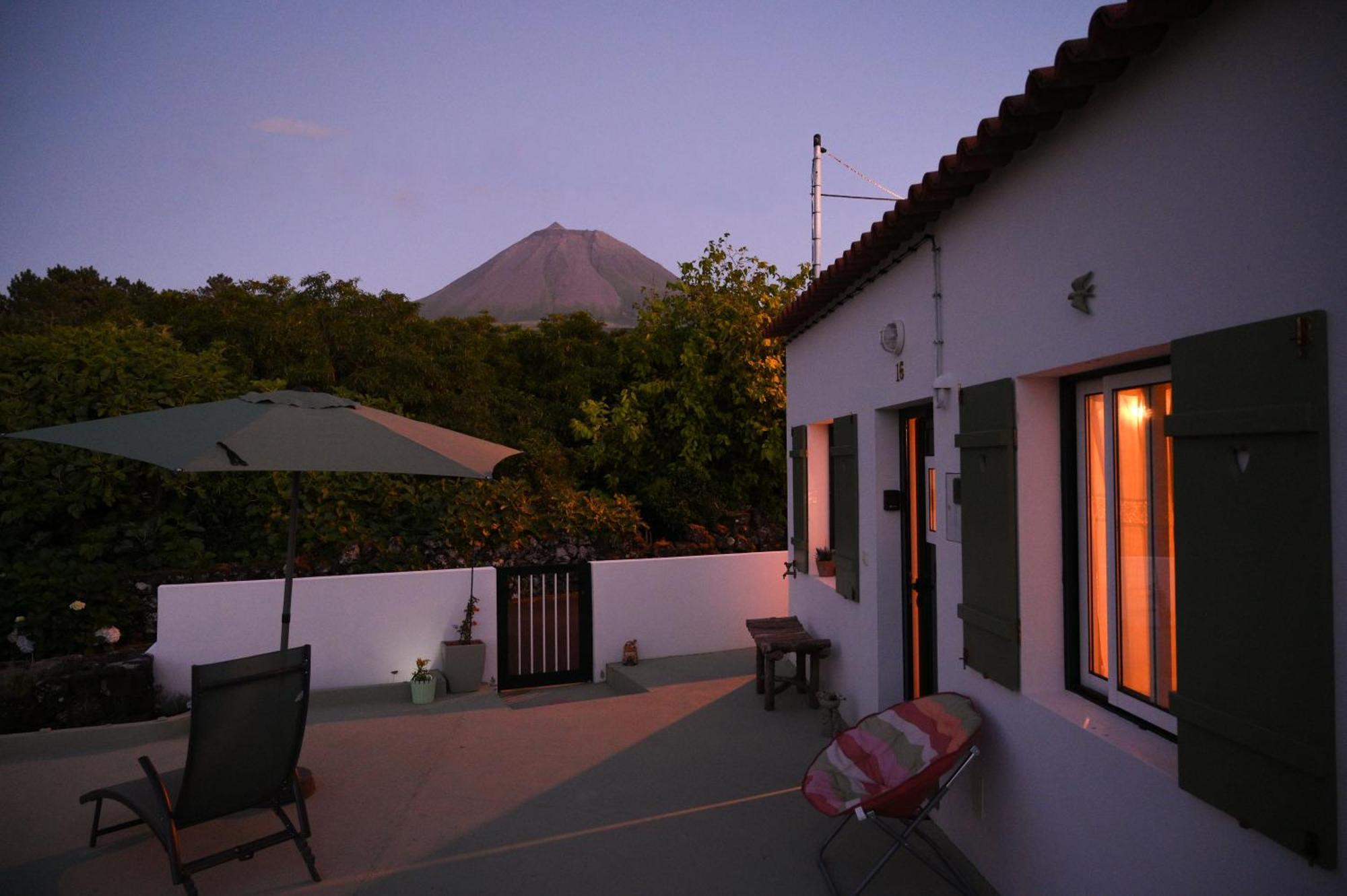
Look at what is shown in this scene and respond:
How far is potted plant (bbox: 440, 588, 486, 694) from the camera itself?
7.46 m

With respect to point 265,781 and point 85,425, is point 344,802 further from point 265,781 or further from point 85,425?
point 85,425

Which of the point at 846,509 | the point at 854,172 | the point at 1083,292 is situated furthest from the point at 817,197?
the point at 1083,292

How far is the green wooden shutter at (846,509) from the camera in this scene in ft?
17.6

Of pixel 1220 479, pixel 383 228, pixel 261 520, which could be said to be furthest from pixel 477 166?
pixel 1220 479

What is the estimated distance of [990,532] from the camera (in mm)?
3287

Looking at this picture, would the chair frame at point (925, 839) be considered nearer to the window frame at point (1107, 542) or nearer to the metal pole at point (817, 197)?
the window frame at point (1107, 542)

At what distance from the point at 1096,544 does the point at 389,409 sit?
34.6 ft

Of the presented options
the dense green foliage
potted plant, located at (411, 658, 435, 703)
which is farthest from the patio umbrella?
the dense green foliage

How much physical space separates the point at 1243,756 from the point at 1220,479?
668 mm

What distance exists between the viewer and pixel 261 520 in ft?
28.8

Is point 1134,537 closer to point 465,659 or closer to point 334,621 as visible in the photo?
point 465,659

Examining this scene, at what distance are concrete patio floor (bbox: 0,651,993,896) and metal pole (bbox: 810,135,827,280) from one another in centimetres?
576

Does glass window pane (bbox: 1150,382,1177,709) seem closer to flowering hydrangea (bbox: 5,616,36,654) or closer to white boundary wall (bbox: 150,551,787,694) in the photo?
white boundary wall (bbox: 150,551,787,694)

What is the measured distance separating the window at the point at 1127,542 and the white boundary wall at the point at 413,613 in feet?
18.7
